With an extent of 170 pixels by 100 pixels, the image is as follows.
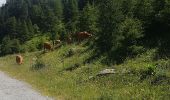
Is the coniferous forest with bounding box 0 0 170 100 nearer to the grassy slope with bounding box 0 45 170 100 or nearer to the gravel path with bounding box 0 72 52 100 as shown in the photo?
the grassy slope with bounding box 0 45 170 100

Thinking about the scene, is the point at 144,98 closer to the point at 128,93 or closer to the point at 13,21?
the point at 128,93

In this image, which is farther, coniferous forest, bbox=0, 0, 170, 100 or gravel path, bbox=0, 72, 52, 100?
gravel path, bbox=0, 72, 52, 100

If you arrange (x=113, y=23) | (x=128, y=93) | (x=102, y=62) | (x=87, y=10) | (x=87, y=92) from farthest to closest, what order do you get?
Result: (x=87, y=10) → (x=113, y=23) → (x=102, y=62) → (x=87, y=92) → (x=128, y=93)

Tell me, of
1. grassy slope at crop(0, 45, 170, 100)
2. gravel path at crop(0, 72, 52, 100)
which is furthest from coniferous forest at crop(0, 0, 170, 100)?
gravel path at crop(0, 72, 52, 100)

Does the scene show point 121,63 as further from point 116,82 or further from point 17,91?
point 17,91

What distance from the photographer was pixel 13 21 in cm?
14262

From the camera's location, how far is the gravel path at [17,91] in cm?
2309

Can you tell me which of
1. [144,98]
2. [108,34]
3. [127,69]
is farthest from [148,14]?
[144,98]

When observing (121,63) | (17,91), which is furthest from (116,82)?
(17,91)

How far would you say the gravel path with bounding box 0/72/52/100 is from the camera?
2309cm

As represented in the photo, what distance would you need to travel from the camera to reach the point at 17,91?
25.9m

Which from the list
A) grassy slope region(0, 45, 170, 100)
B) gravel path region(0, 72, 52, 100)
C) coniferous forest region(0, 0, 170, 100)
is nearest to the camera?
grassy slope region(0, 45, 170, 100)

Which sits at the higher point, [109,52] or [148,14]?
[148,14]

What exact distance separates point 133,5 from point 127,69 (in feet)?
34.1
